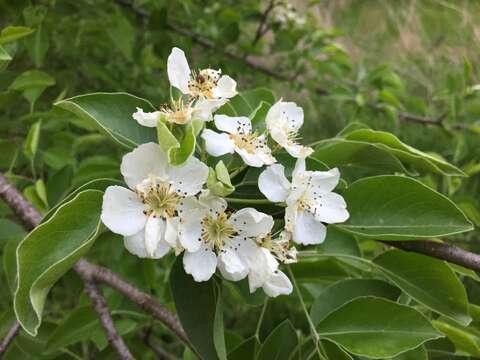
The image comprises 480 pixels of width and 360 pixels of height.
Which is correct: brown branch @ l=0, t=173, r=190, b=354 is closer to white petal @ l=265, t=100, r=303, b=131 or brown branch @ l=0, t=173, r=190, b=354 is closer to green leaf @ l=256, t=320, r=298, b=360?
green leaf @ l=256, t=320, r=298, b=360

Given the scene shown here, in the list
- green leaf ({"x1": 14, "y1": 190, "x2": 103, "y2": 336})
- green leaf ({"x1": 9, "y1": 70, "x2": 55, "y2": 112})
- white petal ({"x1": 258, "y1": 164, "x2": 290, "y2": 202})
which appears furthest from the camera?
green leaf ({"x1": 9, "y1": 70, "x2": 55, "y2": 112})

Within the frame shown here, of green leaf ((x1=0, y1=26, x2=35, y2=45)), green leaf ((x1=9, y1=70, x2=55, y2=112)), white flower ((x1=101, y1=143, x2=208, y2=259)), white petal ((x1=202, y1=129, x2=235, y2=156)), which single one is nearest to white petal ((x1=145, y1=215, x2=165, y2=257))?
white flower ((x1=101, y1=143, x2=208, y2=259))

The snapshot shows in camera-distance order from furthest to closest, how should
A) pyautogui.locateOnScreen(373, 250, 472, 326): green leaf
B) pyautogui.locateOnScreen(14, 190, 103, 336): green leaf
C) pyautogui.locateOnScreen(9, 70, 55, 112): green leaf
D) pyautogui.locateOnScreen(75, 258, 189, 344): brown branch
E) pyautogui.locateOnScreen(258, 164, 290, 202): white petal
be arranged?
pyautogui.locateOnScreen(9, 70, 55, 112): green leaf < pyautogui.locateOnScreen(75, 258, 189, 344): brown branch < pyautogui.locateOnScreen(373, 250, 472, 326): green leaf < pyautogui.locateOnScreen(258, 164, 290, 202): white petal < pyautogui.locateOnScreen(14, 190, 103, 336): green leaf

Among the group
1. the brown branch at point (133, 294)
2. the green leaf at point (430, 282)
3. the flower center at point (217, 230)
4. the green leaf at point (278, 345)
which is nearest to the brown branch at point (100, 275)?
the brown branch at point (133, 294)

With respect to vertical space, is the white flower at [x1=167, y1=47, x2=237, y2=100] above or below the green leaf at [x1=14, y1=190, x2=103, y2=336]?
Answer: above

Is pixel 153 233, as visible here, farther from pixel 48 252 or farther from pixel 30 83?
pixel 30 83

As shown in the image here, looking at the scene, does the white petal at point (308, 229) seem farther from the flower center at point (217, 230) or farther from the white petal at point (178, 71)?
the white petal at point (178, 71)

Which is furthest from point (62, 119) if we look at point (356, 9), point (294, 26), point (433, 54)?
point (356, 9)
